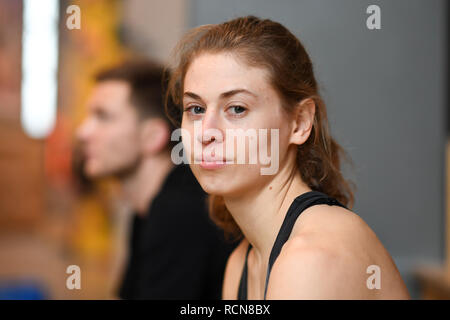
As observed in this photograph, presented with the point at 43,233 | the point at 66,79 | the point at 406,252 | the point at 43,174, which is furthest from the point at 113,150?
the point at 43,233

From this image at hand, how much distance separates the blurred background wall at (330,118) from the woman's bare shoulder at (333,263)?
0.23 m

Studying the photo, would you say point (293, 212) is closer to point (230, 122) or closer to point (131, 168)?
point (230, 122)

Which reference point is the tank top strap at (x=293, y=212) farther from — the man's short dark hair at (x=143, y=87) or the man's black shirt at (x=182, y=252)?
the man's short dark hair at (x=143, y=87)

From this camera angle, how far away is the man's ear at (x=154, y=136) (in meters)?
1.27

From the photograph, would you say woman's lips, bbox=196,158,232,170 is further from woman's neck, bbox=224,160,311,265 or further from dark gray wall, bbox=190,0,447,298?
dark gray wall, bbox=190,0,447,298

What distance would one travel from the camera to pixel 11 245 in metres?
2.33

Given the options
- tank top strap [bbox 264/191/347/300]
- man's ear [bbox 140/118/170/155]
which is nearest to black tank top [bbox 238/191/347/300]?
tank top strap [bbox 264/191/347/300]

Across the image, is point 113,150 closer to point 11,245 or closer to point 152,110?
point 152,110

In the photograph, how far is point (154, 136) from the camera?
1.27 metres

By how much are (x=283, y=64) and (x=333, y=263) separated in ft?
0.87

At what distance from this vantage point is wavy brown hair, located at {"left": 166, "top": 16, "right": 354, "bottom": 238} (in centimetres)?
61

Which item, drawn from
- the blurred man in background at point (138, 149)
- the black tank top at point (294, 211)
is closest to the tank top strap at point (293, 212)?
the black tank top at point (294, 211)

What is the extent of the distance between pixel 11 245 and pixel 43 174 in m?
0.42
